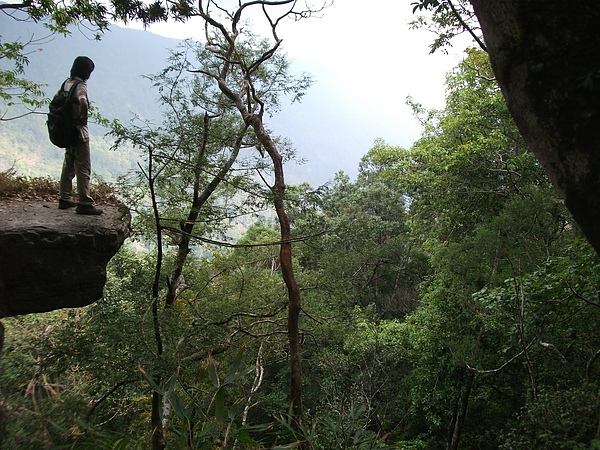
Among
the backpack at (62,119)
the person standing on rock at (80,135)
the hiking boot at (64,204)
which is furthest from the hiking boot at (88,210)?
the backpack at (62,119)

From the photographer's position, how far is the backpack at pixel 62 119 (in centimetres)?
335

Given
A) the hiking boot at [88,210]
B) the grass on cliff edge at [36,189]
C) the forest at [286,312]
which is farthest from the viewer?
the grass on cliff edge at [36,189]

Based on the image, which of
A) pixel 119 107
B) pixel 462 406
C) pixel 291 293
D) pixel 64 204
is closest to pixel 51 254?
pixel 64 204

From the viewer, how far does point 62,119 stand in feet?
11.0

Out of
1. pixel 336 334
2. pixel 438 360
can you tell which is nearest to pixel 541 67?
pixel 336 334

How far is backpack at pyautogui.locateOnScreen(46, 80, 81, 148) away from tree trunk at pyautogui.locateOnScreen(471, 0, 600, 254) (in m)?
3.42

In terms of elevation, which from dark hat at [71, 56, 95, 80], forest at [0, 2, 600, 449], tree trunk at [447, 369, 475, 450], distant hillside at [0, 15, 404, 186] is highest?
distant hillside at [0, 15, 404, 186]

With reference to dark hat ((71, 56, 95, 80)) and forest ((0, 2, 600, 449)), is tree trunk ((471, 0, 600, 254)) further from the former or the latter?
dark hat ((71, 56, 95, 80))

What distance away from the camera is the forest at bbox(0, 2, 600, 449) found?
313 centimetres

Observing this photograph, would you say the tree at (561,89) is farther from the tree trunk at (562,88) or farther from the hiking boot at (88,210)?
the hiking boot at (88,210)

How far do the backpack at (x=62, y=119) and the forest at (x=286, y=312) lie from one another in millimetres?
428

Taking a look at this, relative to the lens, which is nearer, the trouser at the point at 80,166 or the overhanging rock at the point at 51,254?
the overhanging rock at the point at 51,254

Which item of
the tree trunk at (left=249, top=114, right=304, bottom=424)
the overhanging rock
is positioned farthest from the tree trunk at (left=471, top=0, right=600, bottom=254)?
the overhanging rock

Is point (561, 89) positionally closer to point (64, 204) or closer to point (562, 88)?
point (562, 88)
